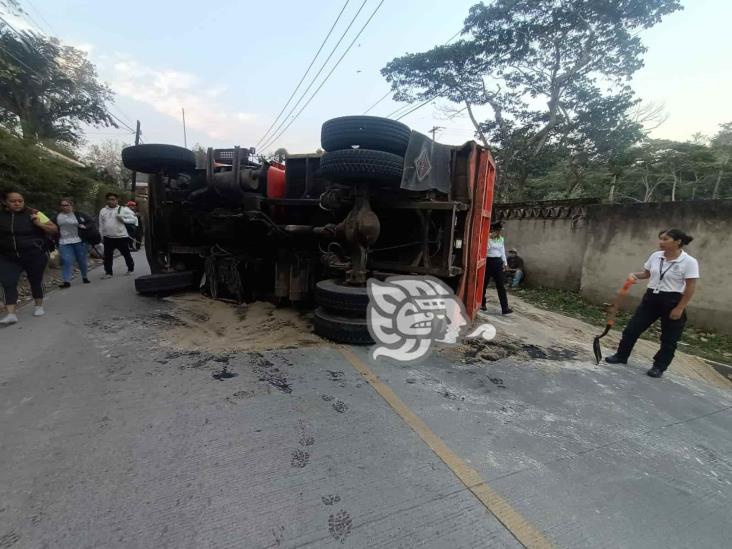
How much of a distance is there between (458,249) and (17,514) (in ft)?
12.2

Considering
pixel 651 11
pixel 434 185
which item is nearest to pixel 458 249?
pixel 434 185

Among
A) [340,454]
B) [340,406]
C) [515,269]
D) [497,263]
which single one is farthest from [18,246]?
[515,269]

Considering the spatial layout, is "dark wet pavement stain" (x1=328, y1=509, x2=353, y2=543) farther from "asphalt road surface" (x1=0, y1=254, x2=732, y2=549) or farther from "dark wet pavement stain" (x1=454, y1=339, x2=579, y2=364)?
"dark wet pavement stain" (x1=454, y1=339, x2=579, y2=364)

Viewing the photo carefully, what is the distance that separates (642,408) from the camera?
271cm

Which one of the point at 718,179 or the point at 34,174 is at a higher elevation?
the point at 718,179

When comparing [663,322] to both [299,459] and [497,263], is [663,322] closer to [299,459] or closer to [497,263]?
[497,263]

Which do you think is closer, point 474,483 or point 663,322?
point 474,483

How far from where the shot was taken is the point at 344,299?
353cm

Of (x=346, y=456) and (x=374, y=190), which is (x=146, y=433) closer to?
(x=346, y=456)

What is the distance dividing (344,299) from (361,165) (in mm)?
1277

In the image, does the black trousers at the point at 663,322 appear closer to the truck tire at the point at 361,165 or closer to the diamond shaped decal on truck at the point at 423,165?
the diamond shaped decal on truck at the point at 423,165

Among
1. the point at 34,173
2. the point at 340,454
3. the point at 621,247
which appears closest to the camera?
the point at 340,454

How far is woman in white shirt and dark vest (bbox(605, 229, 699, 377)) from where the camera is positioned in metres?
3.21

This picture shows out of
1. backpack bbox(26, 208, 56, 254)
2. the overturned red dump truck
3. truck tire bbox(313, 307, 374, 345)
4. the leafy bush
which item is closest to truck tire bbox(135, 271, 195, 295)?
the overturned red dump truck
